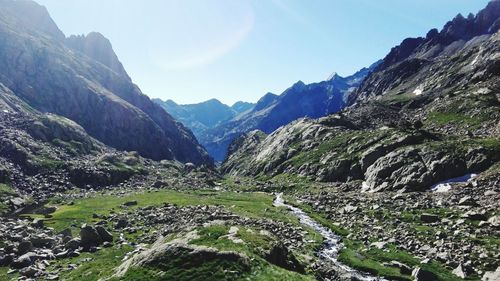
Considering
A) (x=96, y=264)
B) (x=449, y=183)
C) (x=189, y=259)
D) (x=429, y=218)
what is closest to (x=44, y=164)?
(x=96, y=264)

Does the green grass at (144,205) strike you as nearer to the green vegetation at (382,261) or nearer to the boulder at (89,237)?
the boulder at (89,237)

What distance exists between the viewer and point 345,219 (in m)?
76.8

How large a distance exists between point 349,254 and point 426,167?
56849 millimetres

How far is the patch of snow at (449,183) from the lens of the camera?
90.2m

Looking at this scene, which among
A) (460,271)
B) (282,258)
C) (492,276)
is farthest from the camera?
(460,271)

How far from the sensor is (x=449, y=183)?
93312mm

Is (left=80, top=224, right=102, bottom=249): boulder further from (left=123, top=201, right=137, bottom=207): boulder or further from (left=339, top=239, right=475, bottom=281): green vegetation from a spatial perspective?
(left=123, top=201, right=137, bottom=207): boulder

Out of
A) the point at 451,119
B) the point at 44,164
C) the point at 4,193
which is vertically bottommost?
the point at 4,193

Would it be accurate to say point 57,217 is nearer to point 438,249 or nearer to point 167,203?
point 167,203

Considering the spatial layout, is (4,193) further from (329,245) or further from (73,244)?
(329,245)

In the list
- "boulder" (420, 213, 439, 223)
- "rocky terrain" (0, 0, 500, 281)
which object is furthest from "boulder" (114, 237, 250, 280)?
"boulder" (420, 213, 439, 223)

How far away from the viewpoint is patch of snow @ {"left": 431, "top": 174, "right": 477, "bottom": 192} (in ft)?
296

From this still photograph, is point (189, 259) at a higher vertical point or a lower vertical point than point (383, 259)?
lower

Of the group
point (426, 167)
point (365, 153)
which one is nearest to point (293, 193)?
point (365, 153)
